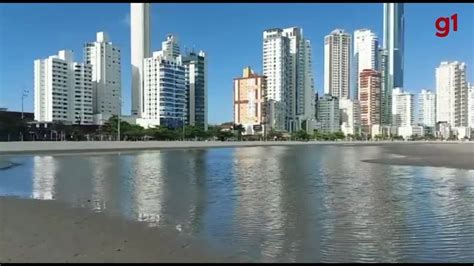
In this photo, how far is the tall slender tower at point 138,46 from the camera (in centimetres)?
13850

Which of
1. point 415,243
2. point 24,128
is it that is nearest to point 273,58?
point 24,128

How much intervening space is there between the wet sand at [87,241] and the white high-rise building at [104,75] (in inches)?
4932

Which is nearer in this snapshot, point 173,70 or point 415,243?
point 415,243

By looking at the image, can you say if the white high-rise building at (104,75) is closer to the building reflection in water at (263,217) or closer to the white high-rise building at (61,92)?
the white high-rise building at (61,92)

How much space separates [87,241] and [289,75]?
169285 millimetres

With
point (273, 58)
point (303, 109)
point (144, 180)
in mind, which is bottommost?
Answer: point (144, 180)

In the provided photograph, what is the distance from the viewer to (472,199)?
45.6ft

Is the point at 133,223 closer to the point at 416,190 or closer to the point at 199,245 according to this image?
the point at 199,245

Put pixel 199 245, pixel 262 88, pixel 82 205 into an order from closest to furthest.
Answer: pixel 199 245, pixel 82 205, pixel 262 88

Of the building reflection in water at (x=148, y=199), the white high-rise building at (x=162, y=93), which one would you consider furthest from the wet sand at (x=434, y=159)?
the white high-rise building at (x=162, y=93)

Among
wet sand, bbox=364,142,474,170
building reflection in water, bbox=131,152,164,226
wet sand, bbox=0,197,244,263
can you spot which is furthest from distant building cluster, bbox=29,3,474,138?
wet sand, bbox=0,197,244,263

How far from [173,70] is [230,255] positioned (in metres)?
134

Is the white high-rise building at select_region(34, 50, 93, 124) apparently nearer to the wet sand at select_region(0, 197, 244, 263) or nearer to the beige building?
the beige building

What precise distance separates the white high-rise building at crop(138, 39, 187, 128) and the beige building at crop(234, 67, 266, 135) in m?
28.2
